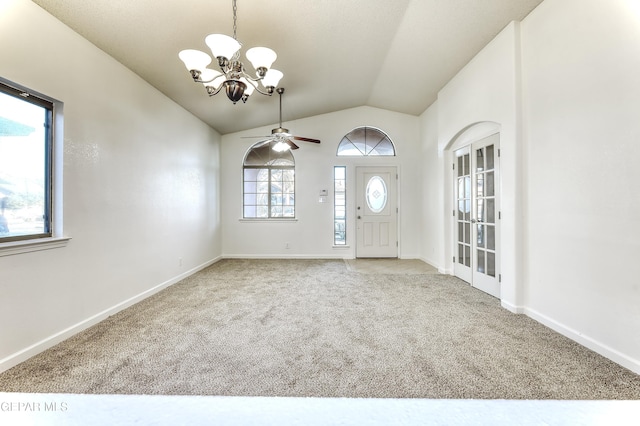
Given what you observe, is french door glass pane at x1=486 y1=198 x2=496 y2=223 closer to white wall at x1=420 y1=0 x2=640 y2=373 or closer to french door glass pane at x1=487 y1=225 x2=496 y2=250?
french door glass pane at x1=487 y1=225 x2=496 y2=250

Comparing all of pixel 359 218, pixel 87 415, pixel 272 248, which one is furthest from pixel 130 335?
pixel 359 218

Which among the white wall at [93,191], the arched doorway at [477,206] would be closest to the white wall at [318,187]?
the arched doorway at [477,206]

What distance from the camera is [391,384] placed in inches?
66.9

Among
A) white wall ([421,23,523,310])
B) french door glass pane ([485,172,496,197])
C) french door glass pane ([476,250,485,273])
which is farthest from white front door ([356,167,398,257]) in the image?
french door glass pane ([485,172,496,197])

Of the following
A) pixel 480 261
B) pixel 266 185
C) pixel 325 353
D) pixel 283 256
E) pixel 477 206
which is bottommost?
pixel 325 353

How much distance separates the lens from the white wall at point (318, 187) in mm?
5949

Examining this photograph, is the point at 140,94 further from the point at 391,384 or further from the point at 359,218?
the point at 359,218

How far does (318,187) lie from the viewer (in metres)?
5.99

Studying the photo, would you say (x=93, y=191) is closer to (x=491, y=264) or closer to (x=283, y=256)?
(x=283, y=256)

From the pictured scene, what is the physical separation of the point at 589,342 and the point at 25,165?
4.53 metres

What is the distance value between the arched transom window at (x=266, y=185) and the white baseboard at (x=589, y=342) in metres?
4.42


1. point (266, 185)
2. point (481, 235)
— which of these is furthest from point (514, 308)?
point (266, 185)

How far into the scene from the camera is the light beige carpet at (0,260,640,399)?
168 cm

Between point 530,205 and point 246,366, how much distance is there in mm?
2977
